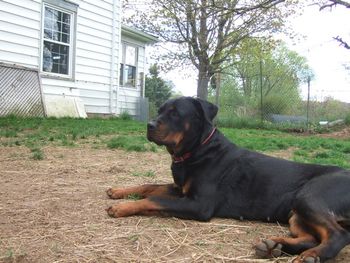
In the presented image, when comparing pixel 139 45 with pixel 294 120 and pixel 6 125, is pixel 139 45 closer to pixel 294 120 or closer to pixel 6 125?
pixel 294 120

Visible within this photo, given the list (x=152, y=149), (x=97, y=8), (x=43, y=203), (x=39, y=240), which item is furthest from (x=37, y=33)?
(x=39, y=240)

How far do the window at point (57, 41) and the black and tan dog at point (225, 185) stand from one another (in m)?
9.67

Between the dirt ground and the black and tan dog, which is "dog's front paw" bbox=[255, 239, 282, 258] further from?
the black and tan dog

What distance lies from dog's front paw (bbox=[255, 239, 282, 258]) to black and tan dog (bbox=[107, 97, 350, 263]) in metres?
0.19

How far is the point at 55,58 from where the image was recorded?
1292 centimetres

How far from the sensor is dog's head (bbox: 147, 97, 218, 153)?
353 centimetres

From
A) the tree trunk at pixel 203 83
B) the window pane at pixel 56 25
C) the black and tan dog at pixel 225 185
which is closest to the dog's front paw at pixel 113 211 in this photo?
the black and tan dog at pixel 225 185

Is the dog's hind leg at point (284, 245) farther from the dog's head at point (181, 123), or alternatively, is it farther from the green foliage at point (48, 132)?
the green foliage at point (48, 132)

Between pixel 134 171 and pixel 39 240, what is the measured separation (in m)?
2.89

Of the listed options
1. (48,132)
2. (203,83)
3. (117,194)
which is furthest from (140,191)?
(203,83)

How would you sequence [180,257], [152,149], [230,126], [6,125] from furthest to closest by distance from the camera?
[230,126] → [6,125] → [152,149] → [180,257]

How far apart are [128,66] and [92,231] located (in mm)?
15473

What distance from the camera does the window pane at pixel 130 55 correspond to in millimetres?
17969

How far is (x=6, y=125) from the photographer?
9.48 meters
